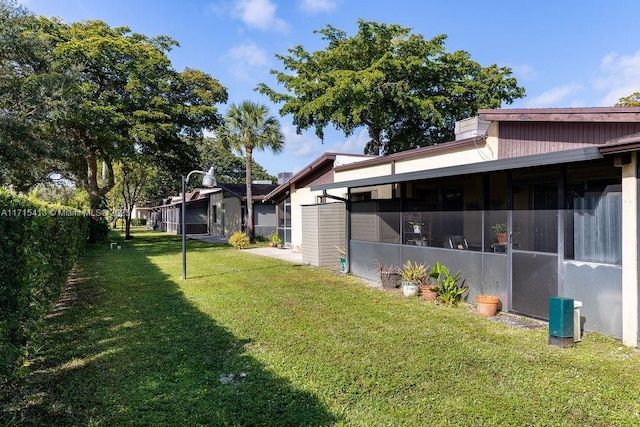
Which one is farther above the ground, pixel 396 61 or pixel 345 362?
pixel 396 61

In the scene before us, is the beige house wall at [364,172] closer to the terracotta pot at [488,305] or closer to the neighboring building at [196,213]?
the terracotta pot at [488,305]

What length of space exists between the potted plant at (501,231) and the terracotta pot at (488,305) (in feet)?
3.14

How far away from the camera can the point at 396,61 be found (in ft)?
71.8

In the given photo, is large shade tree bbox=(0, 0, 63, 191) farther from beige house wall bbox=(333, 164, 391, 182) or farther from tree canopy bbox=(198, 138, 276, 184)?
tree canopy bbox=(198, 138, 276, 184)

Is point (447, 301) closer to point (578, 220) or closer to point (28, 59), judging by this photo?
point (578, 220)

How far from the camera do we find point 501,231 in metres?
6.88

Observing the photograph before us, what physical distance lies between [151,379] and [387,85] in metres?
21.3

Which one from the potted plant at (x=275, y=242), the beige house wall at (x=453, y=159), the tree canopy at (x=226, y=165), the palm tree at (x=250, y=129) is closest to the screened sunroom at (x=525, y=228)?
the beige house wall at (x=453, y=159)

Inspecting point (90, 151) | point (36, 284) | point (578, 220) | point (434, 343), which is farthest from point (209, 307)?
point (90, 151)

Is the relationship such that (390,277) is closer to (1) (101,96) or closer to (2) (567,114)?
(2) (567,114)

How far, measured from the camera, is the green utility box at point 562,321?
16.4ft

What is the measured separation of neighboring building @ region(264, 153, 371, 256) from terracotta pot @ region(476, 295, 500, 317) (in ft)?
20.9

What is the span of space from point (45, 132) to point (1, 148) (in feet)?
11.6

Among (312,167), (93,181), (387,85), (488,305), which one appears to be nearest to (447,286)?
(488,305)
